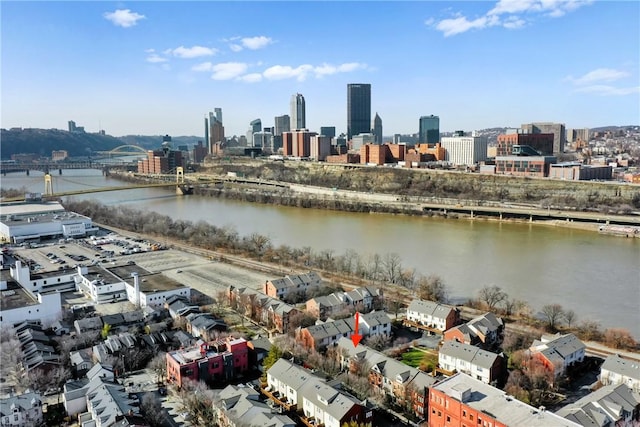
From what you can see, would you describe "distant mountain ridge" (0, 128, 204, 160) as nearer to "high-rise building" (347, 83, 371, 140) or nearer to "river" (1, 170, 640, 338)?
"high-rise building" (347, 83, 371, 140)

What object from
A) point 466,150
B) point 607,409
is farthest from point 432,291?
point 466,150

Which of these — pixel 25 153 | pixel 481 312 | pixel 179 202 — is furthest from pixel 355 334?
pixel 25 153

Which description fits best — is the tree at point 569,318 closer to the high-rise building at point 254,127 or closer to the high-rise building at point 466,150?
the high-rise building at point 466,150

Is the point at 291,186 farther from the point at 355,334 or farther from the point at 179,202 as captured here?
the point at 355,334

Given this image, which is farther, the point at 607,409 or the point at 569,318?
the point at 569,318

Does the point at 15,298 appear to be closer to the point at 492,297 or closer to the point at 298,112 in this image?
the point at 492,297
